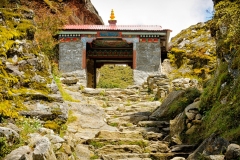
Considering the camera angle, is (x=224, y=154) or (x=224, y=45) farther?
(x=224, y=45)

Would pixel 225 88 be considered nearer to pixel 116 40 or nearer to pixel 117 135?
pixel 117 135

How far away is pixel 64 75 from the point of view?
20.0 m

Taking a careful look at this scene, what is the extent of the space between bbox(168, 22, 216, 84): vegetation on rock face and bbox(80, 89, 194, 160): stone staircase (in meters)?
11.0

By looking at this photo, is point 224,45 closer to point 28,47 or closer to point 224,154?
point 224,154

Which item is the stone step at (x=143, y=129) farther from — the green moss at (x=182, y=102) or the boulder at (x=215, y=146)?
the boulder at (x=215, y=146)

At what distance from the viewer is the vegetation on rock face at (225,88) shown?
20.6 ft

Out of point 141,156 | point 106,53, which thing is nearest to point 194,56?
point 106,53

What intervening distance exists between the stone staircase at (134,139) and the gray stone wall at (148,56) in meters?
8.96

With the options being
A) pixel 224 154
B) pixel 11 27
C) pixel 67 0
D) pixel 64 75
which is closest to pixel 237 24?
pixel 224 154

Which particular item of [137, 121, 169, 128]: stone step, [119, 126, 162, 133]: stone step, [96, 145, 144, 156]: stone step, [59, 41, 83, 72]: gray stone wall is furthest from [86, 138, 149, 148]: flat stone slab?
[59, 41, 83, 72]: gray stone wall

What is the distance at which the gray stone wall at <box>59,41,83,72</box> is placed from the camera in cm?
2080

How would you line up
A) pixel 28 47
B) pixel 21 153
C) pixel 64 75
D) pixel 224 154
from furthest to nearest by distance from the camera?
pixel 64 75, pixel 28 47, pixel 224 154, pixel 21 153

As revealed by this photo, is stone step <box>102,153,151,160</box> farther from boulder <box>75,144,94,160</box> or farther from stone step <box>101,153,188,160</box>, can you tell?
boulder <box>75,144,94,160</box>

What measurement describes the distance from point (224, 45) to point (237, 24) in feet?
8.98
